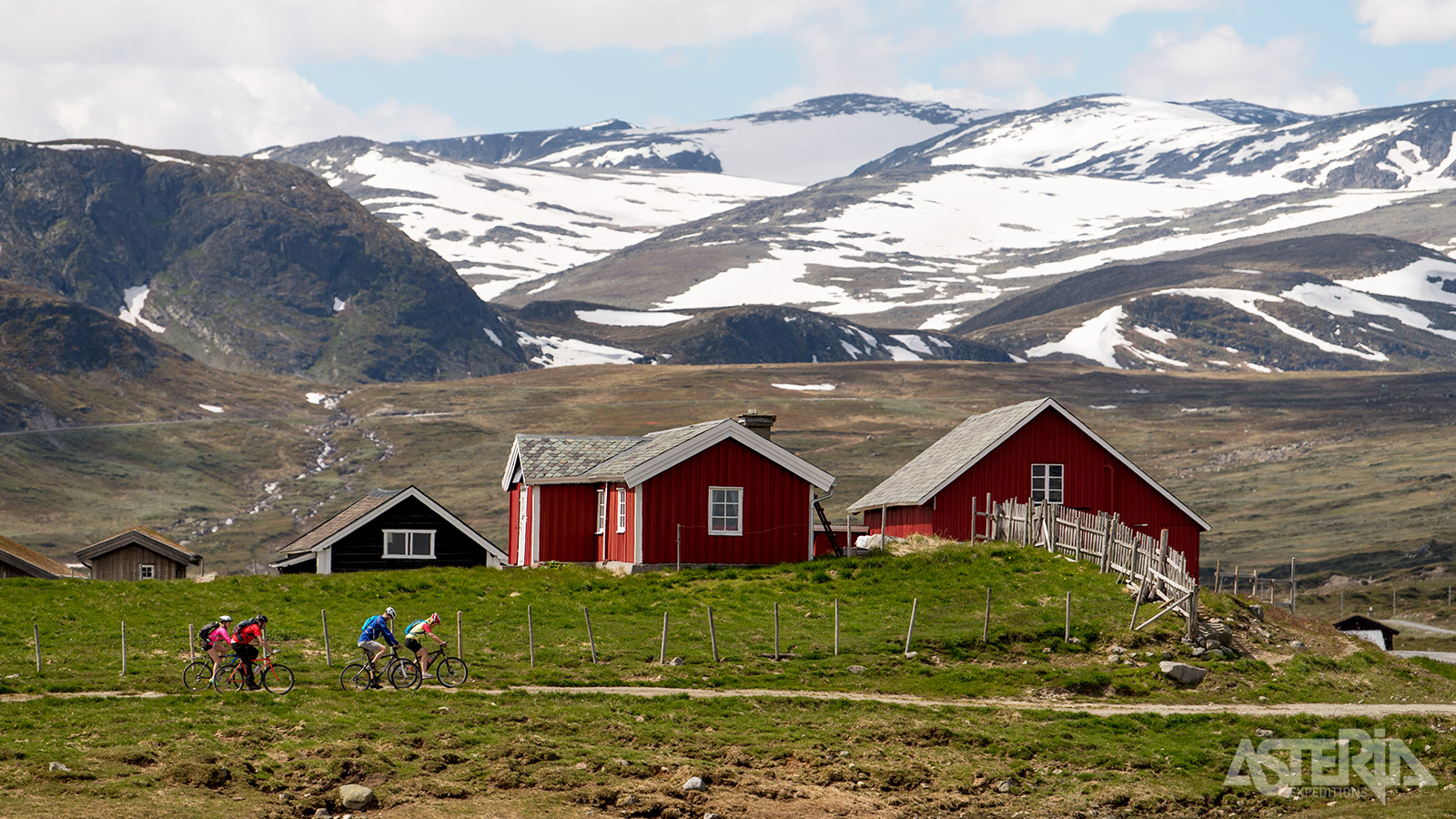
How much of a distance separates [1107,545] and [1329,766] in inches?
621

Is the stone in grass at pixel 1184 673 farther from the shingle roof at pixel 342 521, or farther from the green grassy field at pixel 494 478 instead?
the green grassy field at pixel 494 478

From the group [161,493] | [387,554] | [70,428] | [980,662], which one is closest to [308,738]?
[980,662]

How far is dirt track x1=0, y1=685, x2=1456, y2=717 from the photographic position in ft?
95.4

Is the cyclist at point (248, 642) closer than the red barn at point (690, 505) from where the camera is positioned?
Yes

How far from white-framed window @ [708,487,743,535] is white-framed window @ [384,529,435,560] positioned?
11.6 meters

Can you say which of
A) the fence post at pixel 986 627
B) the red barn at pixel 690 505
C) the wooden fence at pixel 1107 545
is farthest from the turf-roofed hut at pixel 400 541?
the fence post at pixel 986 627

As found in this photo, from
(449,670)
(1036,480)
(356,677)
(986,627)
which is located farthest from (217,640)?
(1036,480)

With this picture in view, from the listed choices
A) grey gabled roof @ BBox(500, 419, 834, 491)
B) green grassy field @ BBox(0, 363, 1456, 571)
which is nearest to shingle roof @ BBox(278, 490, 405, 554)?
grey gabled roof @ BBox(500, 419, 834, 491)

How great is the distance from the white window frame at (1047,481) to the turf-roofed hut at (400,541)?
1882 cm

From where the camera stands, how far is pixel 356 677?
2883cm

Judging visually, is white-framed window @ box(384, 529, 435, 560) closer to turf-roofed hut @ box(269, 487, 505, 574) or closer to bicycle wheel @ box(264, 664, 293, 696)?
turf-roofed hut @ box(269, 487, 505, 574)

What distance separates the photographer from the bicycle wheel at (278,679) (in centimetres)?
2836

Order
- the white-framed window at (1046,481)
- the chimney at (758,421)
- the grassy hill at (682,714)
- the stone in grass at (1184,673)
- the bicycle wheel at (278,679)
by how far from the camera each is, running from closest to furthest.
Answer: the grassy hill at (682,714), the bicycle wheel at (278,679), the stone in grass at (1184,673), the chimney at (758,421), the white-framed window at (1046,481)

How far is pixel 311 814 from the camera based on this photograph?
872 inches
